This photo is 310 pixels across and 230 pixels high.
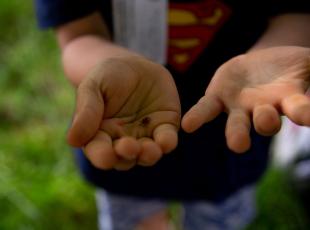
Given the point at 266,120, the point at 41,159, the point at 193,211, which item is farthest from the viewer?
the point at 41,159

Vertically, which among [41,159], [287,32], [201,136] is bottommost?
[41,159]

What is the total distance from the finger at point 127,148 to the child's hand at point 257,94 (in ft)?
0.11

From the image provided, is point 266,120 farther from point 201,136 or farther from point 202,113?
point 201,136

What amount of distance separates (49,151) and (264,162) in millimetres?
473

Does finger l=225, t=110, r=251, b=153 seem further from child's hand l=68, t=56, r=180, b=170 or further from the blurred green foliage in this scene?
the blurred green foliage

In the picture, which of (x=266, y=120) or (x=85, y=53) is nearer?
(x=266, y=120)

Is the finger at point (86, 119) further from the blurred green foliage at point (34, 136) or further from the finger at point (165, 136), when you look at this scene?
the blurred green foliage at point (34, 136)

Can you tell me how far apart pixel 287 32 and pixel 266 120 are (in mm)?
140

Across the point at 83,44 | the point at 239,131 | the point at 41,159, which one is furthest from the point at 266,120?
the point at 41,159

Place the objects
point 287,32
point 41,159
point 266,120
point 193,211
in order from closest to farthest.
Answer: point 266,120, point 287,32, point 193,211, point 41,159

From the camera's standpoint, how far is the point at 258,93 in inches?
14.3

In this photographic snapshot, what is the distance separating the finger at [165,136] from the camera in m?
0.35

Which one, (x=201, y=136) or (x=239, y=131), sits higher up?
(x=239, y=131)

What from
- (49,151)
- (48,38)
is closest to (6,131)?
(49,151)
